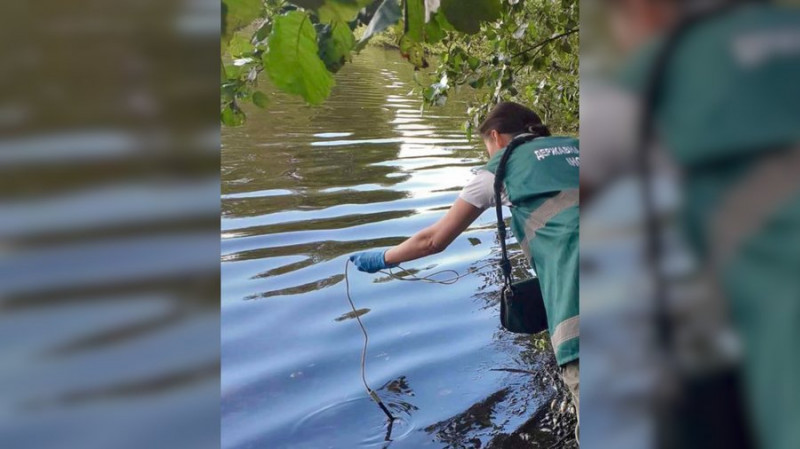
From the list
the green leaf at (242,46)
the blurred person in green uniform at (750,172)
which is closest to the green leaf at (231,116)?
the green leaf at (242,46)

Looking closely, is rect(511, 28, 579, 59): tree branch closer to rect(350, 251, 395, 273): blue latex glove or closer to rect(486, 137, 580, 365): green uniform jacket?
rect(486, 137, 580, 365): green uniform jacket

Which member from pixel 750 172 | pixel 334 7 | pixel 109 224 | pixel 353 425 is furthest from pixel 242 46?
pixel 353 425

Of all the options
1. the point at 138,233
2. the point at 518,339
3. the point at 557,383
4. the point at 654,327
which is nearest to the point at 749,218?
the point at 654,327

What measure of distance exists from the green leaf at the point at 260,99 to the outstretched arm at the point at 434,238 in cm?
186

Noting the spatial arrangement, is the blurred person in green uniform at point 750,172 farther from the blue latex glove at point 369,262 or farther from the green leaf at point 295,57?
the blue latex glove at point 369,262

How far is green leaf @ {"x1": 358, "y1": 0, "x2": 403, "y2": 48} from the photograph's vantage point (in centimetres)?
112

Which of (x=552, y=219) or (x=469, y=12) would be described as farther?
(x=552, y=219)

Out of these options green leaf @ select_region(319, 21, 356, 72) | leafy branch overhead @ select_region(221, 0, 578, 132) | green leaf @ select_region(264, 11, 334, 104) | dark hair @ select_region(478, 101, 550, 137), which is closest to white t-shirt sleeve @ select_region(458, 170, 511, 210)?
dark hair @ select_region(478, 101, 550, 137)

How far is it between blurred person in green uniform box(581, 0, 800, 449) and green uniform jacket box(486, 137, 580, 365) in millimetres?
2494

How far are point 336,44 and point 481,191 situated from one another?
2.47 metres

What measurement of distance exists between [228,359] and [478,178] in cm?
343

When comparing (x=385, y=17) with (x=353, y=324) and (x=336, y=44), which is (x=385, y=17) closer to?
(x=336, y=44)

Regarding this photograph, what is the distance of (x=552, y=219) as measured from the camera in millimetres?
3203

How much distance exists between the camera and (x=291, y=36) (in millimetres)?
1157
